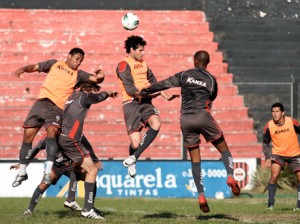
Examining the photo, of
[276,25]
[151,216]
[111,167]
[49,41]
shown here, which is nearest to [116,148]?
[111,167]

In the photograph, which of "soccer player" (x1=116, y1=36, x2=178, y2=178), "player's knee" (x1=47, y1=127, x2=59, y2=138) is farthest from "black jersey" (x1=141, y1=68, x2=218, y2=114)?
"player's knee" (x1=47, y1=127, x2=59, y2=138)

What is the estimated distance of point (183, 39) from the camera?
31.1 m

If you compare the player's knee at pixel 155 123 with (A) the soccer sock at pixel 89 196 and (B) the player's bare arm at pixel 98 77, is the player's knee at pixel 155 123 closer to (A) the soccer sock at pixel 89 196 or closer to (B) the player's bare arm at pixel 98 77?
(B) the player's bare arm at pixel 98 77

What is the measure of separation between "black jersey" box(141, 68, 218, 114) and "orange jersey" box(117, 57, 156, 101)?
164 centimetres

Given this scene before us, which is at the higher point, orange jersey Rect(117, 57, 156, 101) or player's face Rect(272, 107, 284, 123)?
orange jersey Rect(117, 57, 156, 101)

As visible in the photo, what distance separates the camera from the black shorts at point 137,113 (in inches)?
619

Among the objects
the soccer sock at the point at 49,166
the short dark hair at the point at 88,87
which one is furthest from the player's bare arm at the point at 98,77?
the soccer sock at the point at 49,166

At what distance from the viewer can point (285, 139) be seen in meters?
18.0

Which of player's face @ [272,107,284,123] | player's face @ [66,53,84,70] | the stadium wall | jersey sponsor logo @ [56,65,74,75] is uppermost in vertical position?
the stadium wall

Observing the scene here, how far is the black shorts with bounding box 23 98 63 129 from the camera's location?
49.1 feet

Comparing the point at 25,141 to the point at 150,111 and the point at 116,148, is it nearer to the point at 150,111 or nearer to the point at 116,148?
the point at 150,111

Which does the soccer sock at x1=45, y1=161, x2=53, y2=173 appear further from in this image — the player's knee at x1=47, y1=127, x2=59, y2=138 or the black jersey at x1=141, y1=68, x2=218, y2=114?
the black jersey at x1=141, y1=68, x2=218, y2=114

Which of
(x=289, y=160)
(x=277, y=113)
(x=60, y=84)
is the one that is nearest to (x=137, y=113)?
(x=60, y=84)

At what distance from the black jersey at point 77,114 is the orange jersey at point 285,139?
16.7 ft
